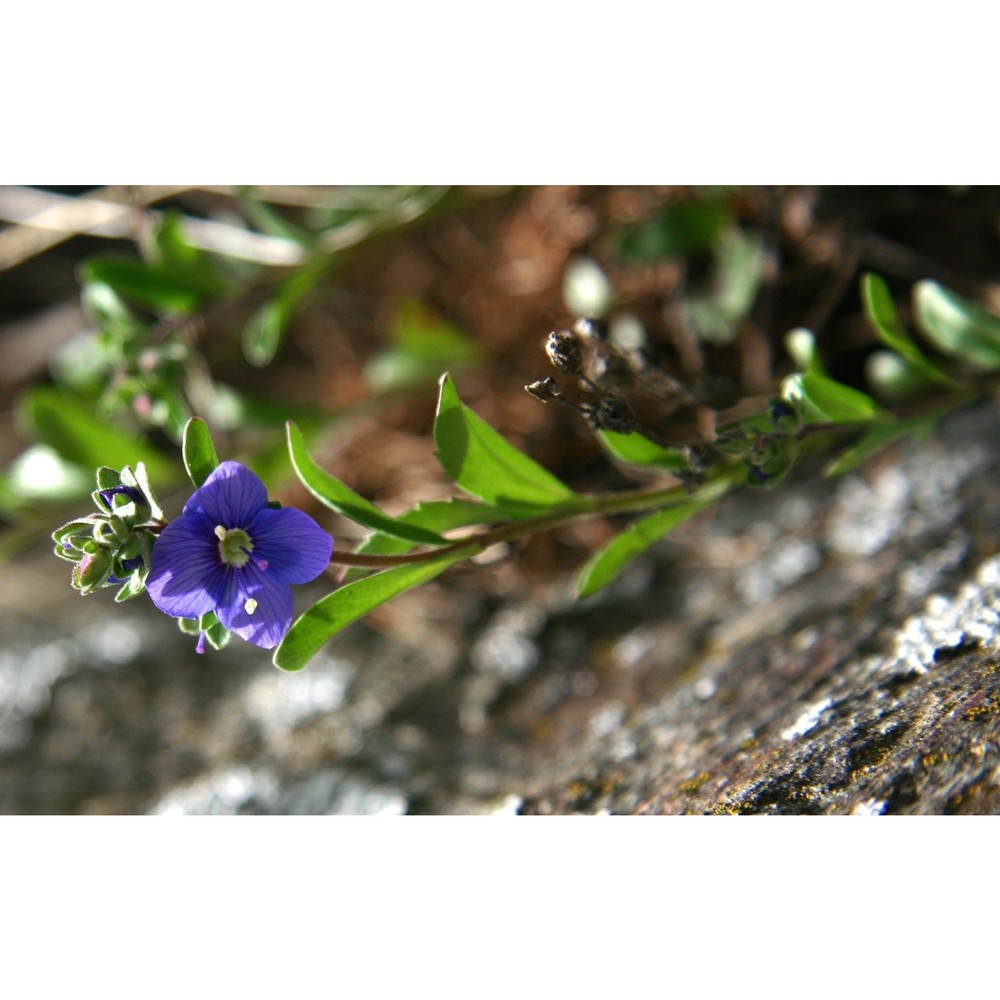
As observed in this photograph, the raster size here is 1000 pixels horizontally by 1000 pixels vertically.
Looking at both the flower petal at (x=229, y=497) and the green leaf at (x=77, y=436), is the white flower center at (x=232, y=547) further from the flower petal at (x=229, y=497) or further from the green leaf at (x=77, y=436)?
the green leaf at (x=77, y=436)

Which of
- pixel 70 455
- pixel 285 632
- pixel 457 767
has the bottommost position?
pixel 457 767

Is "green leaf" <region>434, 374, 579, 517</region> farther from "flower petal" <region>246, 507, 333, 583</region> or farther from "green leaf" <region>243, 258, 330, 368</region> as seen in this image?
"green leaf" <region>243, 258, 330, 368</region>

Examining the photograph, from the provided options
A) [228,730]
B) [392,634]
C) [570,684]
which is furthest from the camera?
Answer: [392,634]

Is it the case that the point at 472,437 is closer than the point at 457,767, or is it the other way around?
the point at 472,437

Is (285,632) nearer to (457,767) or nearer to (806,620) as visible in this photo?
(457,767)

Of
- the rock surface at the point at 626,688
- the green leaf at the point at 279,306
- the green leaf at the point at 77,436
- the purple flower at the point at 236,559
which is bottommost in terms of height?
the rock surface at the point at 626,688

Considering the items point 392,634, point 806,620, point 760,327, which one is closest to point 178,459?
point 392,634

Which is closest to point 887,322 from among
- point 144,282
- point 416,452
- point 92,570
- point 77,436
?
point 92,570

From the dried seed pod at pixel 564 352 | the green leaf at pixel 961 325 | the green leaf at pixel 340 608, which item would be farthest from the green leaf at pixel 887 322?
the green leaf at pixel 340 608
